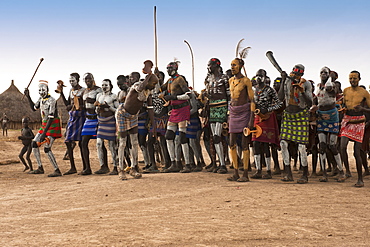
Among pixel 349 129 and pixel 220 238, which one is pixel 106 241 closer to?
pixel 220 238

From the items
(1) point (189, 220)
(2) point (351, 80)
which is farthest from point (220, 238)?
(2) point (351, 80)

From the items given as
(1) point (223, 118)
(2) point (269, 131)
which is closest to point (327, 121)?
(2) point (269, 131)

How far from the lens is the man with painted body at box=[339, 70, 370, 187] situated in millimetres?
7324

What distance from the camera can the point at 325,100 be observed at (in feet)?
27.0

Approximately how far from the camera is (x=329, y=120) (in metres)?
8.17

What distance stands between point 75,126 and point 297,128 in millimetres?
4957

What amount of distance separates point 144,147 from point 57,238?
228 inches

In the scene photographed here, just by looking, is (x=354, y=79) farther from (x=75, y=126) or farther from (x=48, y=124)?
(x=48, y=124)

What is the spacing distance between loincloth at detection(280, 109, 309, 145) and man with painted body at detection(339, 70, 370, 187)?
0.65 m

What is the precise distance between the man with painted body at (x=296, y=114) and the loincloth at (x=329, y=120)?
658mm

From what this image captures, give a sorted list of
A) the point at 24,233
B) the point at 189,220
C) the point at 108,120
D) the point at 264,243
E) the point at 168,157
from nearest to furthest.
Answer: the point at 264,243, the point at 24,233, the point at 189,220, the point at 108,120, the point at 168,157

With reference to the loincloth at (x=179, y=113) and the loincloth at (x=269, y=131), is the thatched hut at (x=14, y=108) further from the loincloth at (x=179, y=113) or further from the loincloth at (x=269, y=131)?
the loincloth at (x=269, y=131)

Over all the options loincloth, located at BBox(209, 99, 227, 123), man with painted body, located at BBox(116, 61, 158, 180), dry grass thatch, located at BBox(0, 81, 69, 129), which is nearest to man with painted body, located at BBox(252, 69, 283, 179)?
loincloth, located at BBox(209, 99, 227, 123)

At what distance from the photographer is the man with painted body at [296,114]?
24.6 feet
